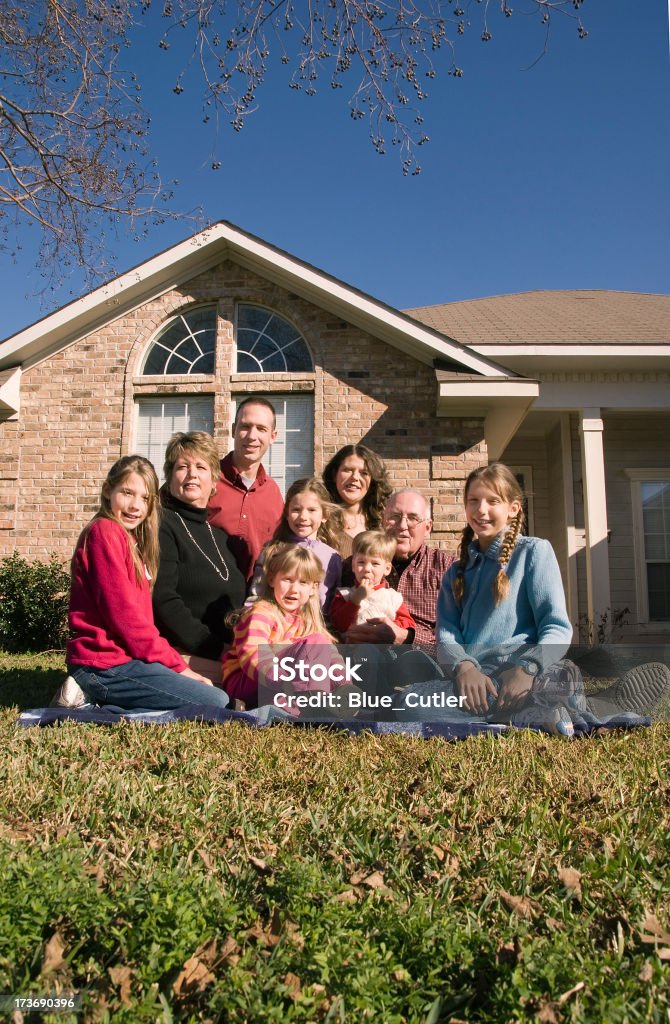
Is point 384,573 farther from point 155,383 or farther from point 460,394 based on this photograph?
point 155,383

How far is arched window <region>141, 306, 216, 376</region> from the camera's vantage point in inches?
435

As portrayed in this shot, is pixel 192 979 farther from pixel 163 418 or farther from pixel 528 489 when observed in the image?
pixel 528 489

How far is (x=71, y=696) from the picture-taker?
4.39 m

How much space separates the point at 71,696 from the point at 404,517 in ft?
7.39

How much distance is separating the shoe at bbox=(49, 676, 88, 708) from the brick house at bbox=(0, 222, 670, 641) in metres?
6.29

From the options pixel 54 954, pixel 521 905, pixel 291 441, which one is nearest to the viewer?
pixel 54 954

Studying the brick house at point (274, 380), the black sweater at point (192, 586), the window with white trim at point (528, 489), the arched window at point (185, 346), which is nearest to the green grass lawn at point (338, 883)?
the black sweater at point (192, 586)

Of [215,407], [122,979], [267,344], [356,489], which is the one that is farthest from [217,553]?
[267,344]

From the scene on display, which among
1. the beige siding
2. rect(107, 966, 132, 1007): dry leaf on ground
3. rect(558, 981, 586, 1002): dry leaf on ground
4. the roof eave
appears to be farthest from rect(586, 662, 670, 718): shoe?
the beige siding

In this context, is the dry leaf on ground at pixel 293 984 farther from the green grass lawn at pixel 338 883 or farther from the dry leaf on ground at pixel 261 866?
the dry leaf on ground at pixel 261 866

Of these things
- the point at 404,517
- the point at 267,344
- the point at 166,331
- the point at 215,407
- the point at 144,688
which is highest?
the point at 166,331

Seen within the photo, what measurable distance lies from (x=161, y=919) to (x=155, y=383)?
9683mm

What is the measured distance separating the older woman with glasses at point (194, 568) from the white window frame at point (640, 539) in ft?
29.7

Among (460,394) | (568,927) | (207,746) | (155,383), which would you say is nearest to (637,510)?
(460,394)
